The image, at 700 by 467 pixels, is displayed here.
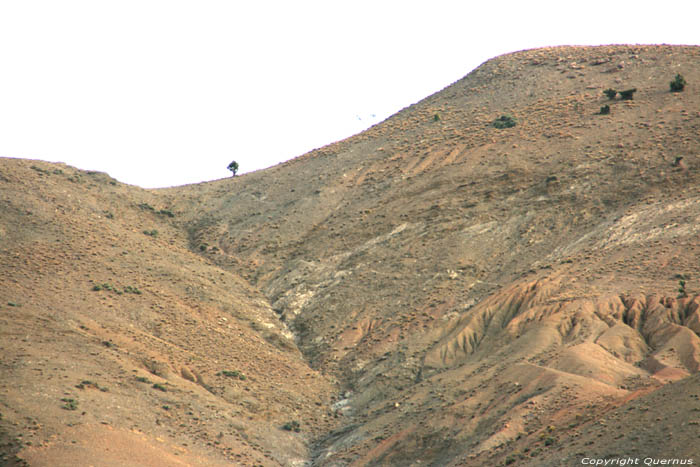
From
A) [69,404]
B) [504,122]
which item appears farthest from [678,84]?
[69,404]

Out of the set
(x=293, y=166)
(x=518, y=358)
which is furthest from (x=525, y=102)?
(x=518, y=358)

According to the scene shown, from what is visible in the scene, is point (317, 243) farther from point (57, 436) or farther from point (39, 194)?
point (57, 436)

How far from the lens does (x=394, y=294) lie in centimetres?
6950

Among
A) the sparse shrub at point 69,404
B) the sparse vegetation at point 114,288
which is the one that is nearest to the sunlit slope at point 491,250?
the sparse vegetation at point 114,288

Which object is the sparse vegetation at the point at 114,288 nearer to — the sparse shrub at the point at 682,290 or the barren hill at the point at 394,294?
the barren hill at the point at 394,294

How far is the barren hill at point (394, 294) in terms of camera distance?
47.5 metres

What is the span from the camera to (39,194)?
261 ft

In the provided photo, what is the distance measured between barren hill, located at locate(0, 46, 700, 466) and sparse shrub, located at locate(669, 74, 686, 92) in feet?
2.64

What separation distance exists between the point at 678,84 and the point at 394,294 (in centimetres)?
3551

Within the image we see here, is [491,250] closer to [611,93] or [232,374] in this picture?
[232,374]

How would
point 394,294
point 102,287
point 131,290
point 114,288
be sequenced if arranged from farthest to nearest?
point 394,294
point 131,290
point 114,288
point 102,287

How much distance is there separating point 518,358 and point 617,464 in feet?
58.6

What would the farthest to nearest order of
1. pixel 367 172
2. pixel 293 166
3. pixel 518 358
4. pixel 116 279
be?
pixel 293 166 < pixel 367 172 < pixel 116 279 < pixel 518 358

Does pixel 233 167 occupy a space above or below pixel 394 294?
above
